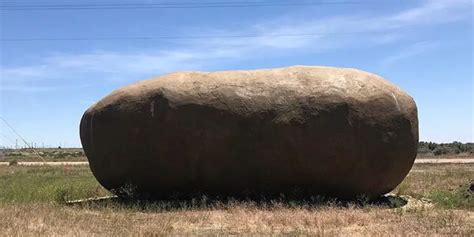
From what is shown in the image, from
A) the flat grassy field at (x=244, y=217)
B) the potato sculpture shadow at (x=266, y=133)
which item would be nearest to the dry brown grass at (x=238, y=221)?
the flat grassy field at (x=244, y=217)

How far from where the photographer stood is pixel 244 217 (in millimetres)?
12148

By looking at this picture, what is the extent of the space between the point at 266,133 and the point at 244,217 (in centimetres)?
278

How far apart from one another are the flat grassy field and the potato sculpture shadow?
0.57 metres

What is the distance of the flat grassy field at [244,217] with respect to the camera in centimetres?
1038

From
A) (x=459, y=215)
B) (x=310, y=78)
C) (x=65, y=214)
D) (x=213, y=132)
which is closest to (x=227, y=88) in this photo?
(x=213, y=132)

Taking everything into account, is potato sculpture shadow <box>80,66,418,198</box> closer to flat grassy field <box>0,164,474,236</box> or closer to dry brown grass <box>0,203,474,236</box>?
flat grassy field <box>0,164,474,236</box>

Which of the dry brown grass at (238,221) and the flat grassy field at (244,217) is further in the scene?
the flat grassy field at (244,217)

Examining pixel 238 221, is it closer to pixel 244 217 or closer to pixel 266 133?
pixel 244 217

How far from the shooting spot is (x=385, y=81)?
15000 mm

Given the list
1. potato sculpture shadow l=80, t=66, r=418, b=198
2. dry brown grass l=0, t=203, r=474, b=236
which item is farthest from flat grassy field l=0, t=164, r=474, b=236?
potato sculpture shadow l=80, t=66, r=418, b=198

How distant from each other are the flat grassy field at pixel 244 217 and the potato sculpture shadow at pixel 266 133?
57 centimetres

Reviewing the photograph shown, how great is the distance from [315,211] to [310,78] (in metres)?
3.51

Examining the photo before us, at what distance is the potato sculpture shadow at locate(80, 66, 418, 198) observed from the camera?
14.2 metres

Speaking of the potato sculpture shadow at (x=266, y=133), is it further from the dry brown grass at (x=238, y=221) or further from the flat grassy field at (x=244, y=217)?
the dry brown grass at (x=238, y=221)
